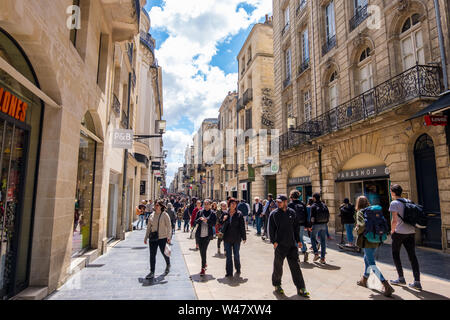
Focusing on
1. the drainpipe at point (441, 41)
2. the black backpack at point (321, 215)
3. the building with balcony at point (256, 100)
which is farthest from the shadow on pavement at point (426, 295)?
the building with balcony at point (256, 100)

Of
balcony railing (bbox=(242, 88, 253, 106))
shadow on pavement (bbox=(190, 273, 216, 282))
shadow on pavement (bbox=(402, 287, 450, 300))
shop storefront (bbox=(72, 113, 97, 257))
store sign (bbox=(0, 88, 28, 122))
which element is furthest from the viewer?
→ balcony railing (bbox=(242, 88, 253, 106))

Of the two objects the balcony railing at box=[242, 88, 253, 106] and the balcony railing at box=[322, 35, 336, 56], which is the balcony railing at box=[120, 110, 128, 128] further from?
the balcony railing at box=[242, 88, 253, 106]

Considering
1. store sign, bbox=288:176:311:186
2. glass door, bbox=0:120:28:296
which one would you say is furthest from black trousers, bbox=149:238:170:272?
store sign, bbox=288:176:311:186

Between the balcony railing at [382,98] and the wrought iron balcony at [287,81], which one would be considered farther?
the wrought iron balcony at [287,81]

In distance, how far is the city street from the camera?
188 inches

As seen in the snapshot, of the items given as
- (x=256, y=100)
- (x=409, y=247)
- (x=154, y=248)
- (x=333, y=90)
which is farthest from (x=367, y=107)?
(x=256, y=100)

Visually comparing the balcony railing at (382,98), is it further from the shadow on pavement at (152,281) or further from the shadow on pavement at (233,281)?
the shadow on pavement at (152,281)

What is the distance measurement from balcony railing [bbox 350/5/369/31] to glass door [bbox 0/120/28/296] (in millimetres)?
13248

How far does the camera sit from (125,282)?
567cm

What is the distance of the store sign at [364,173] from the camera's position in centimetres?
1065

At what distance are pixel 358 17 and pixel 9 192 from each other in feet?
46.4

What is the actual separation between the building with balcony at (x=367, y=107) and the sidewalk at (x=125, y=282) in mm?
7646

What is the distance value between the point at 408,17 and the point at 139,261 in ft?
39.9
